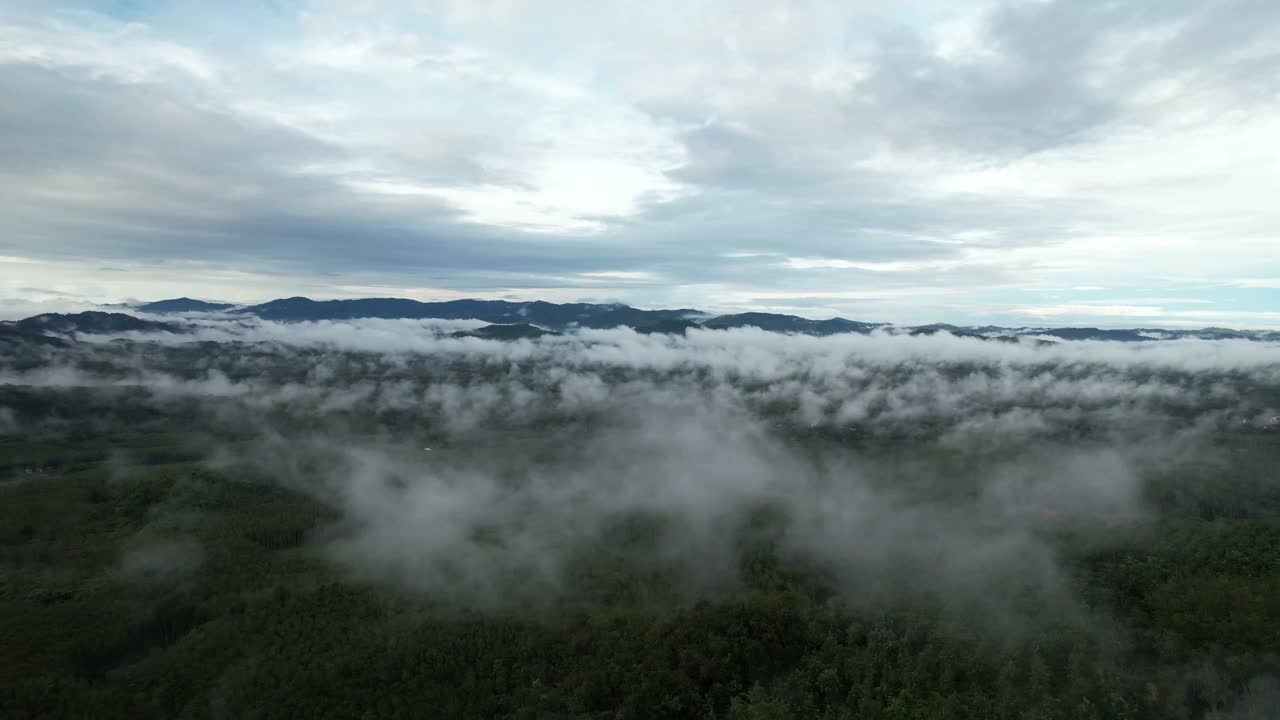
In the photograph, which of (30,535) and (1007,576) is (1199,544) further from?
(30,535)

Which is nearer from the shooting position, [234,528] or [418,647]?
[418,647]

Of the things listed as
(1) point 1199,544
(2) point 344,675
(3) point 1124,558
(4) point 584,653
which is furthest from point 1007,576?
(2) point 344,675

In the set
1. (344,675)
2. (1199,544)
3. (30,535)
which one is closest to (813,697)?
(344,675)

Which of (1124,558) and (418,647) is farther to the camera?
(1124,558)

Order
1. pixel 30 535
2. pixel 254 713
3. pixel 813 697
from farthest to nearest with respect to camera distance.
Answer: pixel 30 535, pixel 813 697, pixel 254 713

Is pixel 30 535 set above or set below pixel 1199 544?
below

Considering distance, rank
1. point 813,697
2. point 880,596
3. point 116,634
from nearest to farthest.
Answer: point 813,697 < point 116,634 < point 880,596

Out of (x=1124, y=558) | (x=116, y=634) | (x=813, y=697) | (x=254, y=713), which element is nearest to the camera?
(x=254, y=713)

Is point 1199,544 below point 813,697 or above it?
above

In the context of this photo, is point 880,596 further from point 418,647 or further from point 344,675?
point 344,675
